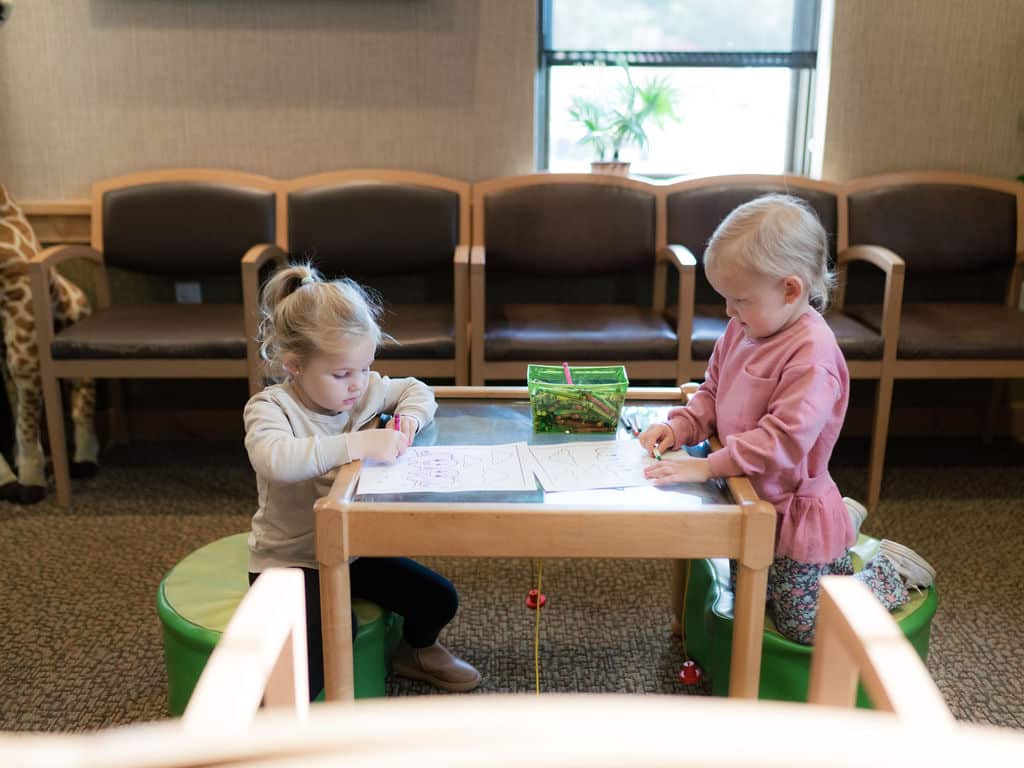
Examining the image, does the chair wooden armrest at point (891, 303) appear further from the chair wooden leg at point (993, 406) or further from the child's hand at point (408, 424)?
the child's hand at point (408, 424)

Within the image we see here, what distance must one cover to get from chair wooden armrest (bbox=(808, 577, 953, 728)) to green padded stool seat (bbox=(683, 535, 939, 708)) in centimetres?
81

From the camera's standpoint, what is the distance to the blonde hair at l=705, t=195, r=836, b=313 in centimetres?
151

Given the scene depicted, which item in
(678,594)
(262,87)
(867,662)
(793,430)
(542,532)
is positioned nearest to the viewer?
(867,662)

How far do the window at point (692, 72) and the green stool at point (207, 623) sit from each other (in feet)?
7.36

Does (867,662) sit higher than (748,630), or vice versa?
(867,662)

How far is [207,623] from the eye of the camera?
1.61 m

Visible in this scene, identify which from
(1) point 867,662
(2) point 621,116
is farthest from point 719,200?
(1) point 867,662

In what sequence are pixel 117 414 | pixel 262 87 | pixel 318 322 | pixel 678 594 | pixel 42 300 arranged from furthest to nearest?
pixel 117 414, pixel 262 87, pixel 42 300, pixel 678 594, pixel 318 322

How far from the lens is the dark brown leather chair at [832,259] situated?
2.76 metres

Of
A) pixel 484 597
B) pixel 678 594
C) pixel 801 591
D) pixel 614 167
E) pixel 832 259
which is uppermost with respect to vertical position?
pixel 614 167

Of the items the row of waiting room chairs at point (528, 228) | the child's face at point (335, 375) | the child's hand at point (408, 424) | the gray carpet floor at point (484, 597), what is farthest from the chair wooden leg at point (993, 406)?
the child's face at point (335, 375)

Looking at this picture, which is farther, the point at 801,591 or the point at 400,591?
the point at 400,591

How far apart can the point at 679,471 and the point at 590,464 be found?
5.9 inches

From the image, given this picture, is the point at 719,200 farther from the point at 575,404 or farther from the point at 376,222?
the point at 575,404
